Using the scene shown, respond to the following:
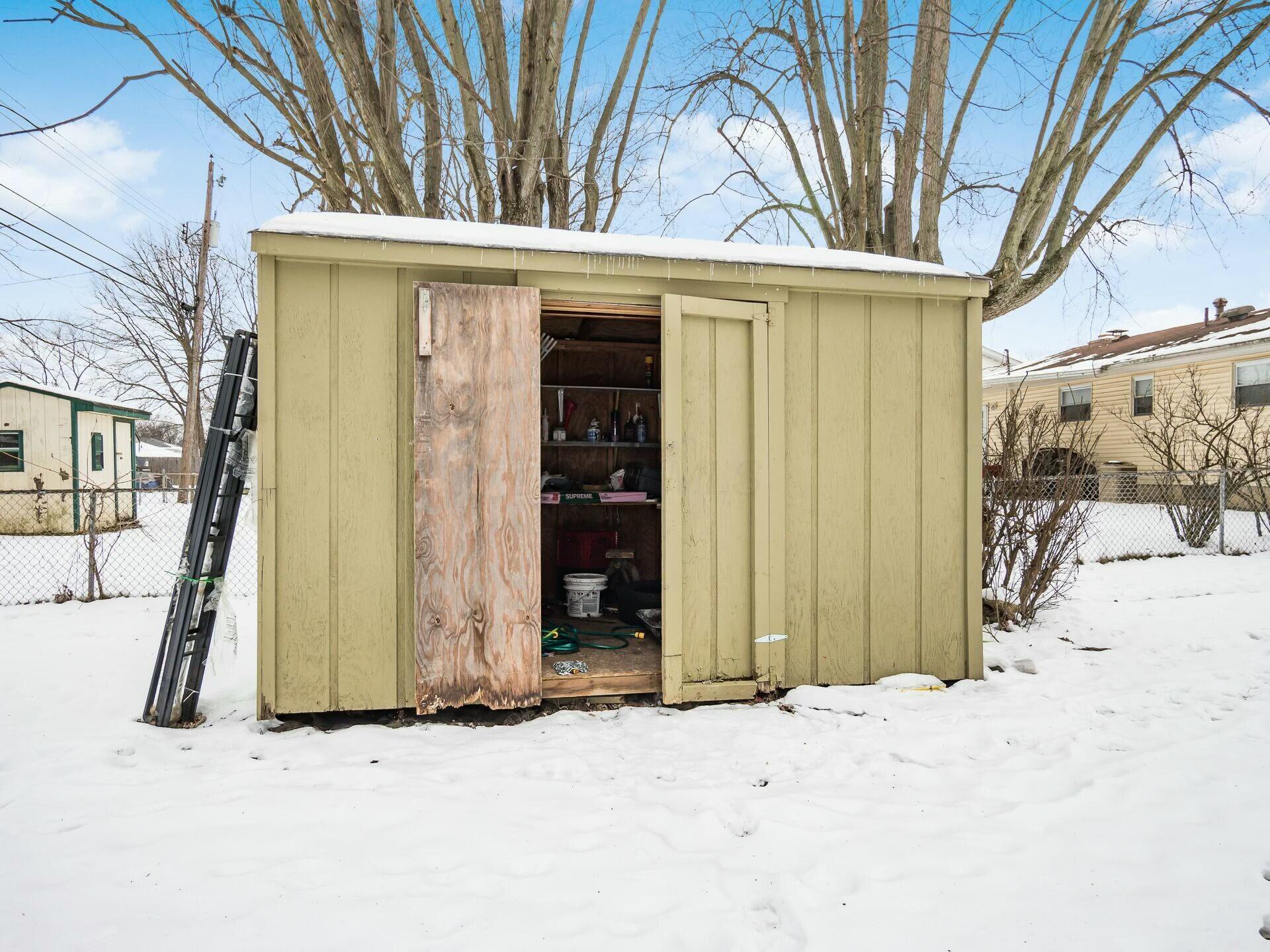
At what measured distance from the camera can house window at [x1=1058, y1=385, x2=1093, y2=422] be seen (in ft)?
45.2

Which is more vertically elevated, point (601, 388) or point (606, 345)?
point (606, 345)

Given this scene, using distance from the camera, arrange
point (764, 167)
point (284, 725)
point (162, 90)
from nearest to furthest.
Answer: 1. point (284, 725)
2. point (162, 90)
3. point (764, 167)

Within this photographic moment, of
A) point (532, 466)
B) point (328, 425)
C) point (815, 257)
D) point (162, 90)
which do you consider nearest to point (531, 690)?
point (532, 466)

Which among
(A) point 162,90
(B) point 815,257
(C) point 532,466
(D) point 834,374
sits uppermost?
(A) point 162,90

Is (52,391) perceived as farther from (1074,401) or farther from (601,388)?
(1074,401)

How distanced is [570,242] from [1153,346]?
15.6 meters

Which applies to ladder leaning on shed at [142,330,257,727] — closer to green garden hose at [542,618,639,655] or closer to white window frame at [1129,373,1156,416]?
green garden hose at [542,618,639,655]

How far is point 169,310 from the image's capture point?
16453mm

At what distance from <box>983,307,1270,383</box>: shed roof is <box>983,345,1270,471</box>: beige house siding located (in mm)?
160

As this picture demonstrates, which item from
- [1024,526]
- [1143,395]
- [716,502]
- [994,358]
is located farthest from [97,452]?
[994,358]

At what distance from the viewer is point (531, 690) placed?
2986 millimetres

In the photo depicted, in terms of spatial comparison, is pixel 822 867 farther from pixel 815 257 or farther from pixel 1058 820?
pixel 815 257

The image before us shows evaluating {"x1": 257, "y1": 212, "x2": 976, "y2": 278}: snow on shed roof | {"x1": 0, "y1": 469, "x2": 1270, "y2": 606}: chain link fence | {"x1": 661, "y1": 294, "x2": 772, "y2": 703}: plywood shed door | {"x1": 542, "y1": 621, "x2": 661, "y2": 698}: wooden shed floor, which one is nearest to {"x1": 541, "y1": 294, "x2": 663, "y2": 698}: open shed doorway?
{"x1": 542, "y1": 621, "x2": 661, "y2": 698}: wooden shed floor

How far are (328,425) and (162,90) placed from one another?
398 centimetres
